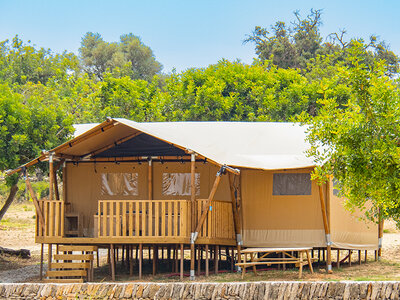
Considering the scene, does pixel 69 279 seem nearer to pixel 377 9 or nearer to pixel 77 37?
pixel 77 37

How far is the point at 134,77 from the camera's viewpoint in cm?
6328

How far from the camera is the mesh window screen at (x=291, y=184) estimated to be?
17.4 metres

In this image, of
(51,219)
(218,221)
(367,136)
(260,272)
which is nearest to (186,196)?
(218,221)

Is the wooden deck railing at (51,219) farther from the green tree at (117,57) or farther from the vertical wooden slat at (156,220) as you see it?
the green tree at (117,57)

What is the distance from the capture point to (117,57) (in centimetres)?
6475

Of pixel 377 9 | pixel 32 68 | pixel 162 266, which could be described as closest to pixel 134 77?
pixel 32 68

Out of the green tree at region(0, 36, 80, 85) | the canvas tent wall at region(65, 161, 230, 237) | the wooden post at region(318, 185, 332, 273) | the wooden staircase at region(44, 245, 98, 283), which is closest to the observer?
the wooden staircase at region(44, 245, 98, 283)

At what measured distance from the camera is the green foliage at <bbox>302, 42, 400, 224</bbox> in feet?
36.6

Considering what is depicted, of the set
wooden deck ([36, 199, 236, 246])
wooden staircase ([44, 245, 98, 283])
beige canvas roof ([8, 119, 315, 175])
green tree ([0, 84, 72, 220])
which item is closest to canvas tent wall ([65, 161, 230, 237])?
beige canvas roof ([8, 119, 315, 175])

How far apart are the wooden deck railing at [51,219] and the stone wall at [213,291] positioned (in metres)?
5.60

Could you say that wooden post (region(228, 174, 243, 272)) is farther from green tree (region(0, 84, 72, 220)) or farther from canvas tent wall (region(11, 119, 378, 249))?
green tree (region(0, 84, 72, 220))

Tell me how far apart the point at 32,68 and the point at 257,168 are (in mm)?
32325

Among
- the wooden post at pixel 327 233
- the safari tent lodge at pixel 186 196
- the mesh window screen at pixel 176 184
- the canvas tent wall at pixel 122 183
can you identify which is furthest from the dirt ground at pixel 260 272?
the mesh window screen at pixel 176 184

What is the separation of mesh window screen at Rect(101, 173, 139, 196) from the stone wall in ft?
26.4
